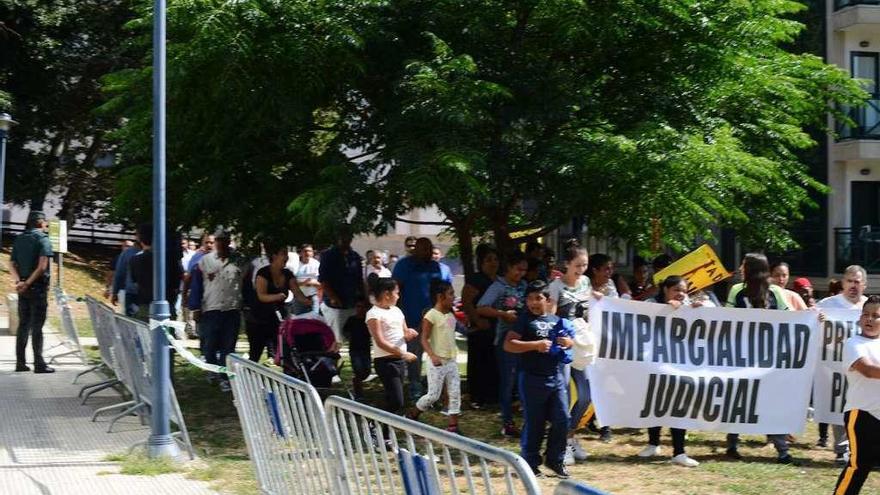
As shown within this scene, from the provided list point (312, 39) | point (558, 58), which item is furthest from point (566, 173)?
point (312, 39)

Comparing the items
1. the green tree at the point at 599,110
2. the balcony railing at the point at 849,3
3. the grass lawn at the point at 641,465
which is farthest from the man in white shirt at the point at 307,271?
the balcony railing at the point at 849,3

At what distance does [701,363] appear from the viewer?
32.7 ft

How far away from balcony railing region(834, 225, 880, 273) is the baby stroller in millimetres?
18654

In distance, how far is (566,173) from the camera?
405 inches

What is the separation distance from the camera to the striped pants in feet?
23.7

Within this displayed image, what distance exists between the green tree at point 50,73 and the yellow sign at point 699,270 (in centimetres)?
2177

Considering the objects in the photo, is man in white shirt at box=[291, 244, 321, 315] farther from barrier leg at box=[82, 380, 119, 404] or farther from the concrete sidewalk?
barrier leg at box=[82, 380, 119, 404]

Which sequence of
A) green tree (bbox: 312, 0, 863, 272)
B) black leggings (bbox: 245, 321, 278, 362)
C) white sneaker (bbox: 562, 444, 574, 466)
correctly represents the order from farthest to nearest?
black leggings (bbox: 245, 321, 278, 362)
green tree (bbox: 312, 0, 863, 272)
white sneaker (bbox: 562, 444, 574, 466)

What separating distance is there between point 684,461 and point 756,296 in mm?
1652

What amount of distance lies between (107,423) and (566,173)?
4.95m

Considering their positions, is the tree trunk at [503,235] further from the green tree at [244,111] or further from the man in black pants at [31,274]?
the man in black pants at [31,274]

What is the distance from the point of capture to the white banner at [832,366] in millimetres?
10141

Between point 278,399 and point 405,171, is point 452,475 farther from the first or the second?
point 405,171

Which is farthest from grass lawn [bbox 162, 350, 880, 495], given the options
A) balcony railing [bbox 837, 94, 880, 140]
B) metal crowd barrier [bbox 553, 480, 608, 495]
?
balcony railing [bbox 837, 94, 880, 140]
